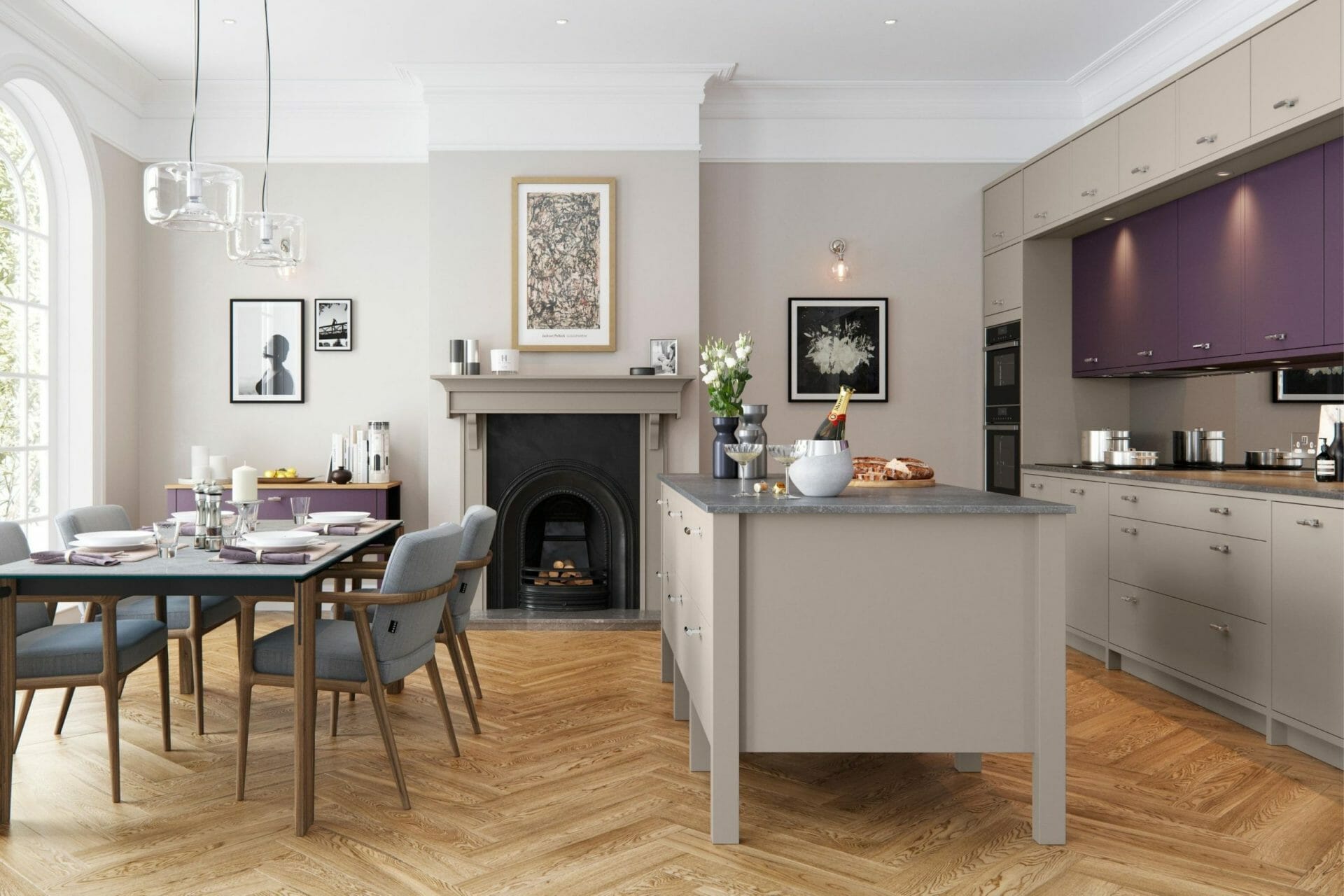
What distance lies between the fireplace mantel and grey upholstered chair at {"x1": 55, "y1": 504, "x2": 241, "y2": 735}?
72.5 inches

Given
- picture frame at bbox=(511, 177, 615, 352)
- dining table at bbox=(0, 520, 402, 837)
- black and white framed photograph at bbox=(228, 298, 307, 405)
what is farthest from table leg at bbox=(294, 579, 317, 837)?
black and white framed photograph at bbox=(228, 298, 307, 405)

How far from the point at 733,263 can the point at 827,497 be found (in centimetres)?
334

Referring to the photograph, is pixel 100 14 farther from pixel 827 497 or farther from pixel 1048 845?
pixel 1048 845

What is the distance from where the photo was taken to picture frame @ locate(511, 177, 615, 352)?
17.4 ft

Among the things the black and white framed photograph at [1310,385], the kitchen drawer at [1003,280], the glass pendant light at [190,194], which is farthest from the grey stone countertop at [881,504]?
the kitchen drawer at [1003,280]

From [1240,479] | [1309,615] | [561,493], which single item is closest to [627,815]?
[1309,615]

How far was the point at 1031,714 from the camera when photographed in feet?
7.92

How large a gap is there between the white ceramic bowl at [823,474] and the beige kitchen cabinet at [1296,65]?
211cm

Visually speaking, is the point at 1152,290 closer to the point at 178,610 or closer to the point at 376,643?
the point at 376,643

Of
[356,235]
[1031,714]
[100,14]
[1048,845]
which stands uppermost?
[100,14]

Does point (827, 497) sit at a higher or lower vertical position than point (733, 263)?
lower

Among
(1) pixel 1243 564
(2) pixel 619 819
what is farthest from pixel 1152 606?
(2) pixel 619 819

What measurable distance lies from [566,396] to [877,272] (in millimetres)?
2106

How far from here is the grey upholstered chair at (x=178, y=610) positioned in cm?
329
